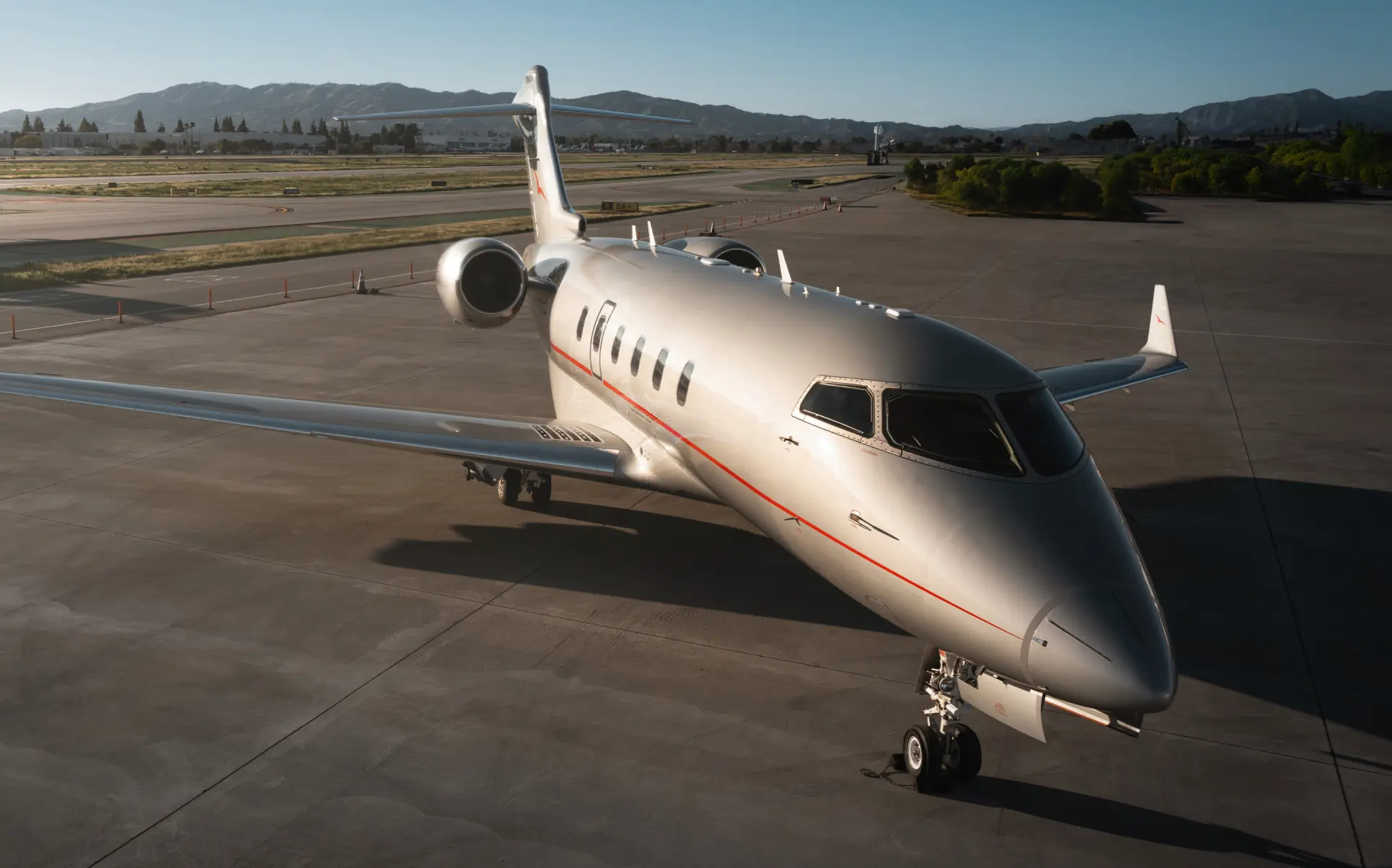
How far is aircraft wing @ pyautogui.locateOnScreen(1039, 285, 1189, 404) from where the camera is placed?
45.9ft

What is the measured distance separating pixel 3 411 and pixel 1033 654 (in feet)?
57.3

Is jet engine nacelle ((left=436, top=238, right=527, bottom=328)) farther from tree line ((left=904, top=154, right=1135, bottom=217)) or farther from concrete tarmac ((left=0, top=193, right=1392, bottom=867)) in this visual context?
tree line ((left=904, top=154, right=1135, bottom=217))

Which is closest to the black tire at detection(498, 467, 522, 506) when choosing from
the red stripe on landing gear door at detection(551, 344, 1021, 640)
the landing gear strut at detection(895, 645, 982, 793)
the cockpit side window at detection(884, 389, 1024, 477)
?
the red stripe on landing gear door at detection(551, 344, 1021, 640)

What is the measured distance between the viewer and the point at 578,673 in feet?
30.5

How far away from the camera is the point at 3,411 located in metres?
17.5

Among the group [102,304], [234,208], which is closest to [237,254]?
[102,304]

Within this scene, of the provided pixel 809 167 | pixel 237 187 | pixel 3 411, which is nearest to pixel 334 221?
pixel 237 187

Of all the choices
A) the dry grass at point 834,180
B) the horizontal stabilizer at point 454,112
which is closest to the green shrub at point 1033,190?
the dry grass at point 834,180

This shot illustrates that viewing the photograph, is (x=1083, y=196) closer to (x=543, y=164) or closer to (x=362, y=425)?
(x=543, y=164)

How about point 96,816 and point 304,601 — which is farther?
point 304,601

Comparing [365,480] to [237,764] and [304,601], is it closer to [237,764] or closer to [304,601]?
[304,601]

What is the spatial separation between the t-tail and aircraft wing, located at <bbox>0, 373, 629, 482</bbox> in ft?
20.4

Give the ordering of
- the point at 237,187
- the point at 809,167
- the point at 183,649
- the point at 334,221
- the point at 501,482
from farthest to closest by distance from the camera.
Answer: the point at 809,167 → the point at 237,187 → the point at 334,221 → the point at 501,482 → the point at 183,649

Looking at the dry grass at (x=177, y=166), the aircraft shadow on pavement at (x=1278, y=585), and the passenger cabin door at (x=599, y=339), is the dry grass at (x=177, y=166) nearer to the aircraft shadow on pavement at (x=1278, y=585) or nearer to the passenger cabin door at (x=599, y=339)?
the passenger cabin door at (x=599, y=339)
